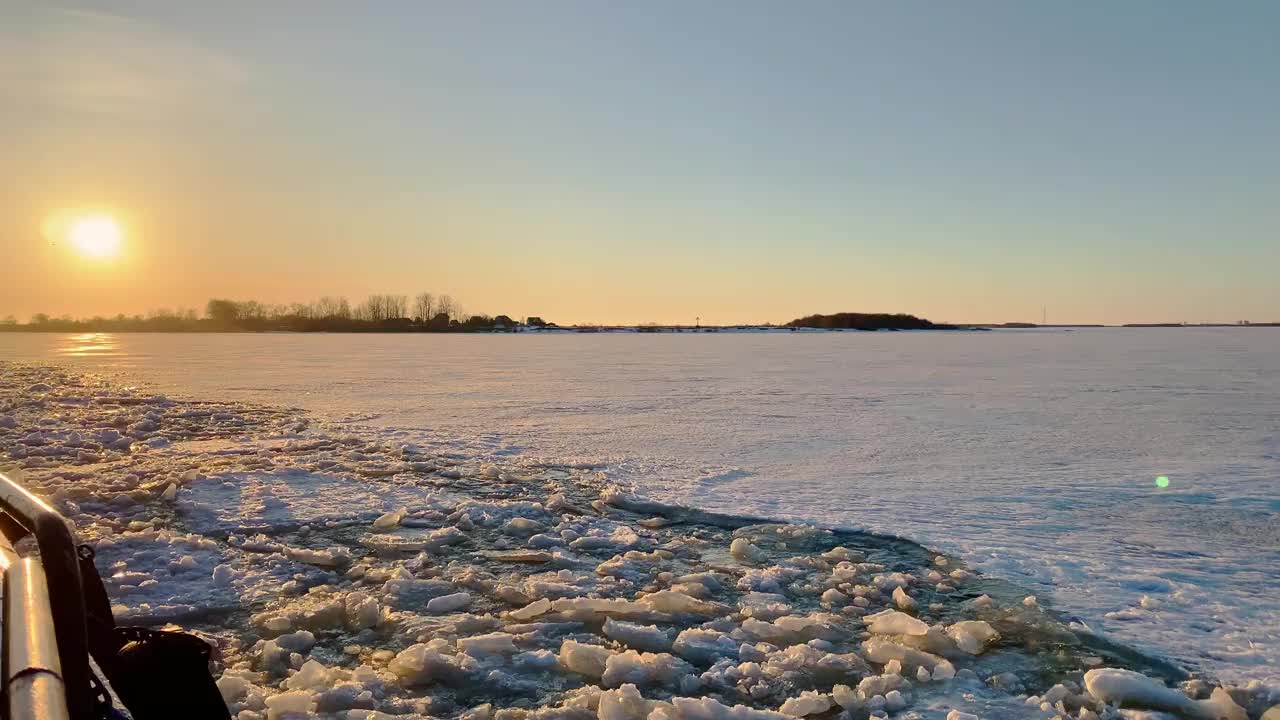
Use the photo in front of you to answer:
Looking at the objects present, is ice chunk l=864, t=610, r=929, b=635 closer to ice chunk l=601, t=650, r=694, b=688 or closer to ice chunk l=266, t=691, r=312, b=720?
ice chunk l=601, t=650, r=694, b=688

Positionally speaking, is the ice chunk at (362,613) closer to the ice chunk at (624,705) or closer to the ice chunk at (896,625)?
the ice chunk at (624,705)

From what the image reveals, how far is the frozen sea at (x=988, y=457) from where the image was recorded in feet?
14.8

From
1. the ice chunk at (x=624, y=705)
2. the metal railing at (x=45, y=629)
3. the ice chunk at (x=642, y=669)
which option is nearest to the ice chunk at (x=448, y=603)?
the ice chunk at (x=642, y=669)

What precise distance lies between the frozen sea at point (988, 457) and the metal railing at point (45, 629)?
4.16 meters

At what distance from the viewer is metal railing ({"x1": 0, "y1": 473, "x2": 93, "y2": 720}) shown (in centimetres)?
119

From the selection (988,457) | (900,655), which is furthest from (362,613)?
(988,457)

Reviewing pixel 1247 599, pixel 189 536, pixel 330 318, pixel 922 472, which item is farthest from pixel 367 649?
pixel 330 318

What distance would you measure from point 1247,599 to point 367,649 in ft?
15.4

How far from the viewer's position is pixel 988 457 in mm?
8781

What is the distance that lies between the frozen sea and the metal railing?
4.16 meters

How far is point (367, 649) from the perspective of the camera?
368 cm

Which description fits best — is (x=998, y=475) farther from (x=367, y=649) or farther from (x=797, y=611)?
(x=367, y=649)

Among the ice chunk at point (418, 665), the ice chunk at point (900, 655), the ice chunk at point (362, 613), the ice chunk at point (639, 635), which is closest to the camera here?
the ice chunk at point (418, 665)

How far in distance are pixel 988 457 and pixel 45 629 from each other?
354 inches
